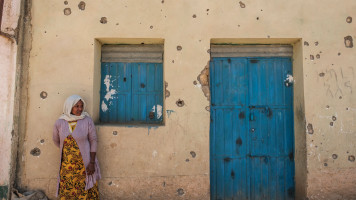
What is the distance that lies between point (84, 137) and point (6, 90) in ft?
3.94

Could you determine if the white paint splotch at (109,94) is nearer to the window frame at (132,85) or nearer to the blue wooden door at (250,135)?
the window frame at (132,85)

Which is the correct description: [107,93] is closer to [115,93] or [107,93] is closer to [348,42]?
[115,93]

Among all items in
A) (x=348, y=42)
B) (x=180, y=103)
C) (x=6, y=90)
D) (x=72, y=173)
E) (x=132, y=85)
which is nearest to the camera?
(x=72, y=173)

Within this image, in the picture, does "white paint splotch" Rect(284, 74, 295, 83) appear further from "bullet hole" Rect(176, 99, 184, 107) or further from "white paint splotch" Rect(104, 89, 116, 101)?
"white paint splotch" Rect(104, 89, 116, 101)

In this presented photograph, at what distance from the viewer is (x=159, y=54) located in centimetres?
407

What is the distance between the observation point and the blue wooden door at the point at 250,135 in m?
4.07

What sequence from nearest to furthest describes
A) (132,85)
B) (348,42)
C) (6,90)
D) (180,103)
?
(6,90) → (180,103) → (348,42) → (132,85)

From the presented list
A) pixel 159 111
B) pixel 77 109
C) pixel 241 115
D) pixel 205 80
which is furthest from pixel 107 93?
pixel 241 115

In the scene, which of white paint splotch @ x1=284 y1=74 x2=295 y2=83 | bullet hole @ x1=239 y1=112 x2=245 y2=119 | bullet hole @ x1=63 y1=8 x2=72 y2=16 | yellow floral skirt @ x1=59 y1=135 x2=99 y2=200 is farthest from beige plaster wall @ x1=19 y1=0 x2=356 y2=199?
bullet hole @ x1=239 y1=112 x2=245 y2=119

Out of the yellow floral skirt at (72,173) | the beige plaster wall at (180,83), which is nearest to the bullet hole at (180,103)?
the beige plaster wall at (180,83)

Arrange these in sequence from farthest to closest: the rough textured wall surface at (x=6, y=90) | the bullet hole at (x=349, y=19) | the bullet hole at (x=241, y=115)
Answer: the bullet hole at (x=241, y=115) → the bullet hole at (x=349, y=19) → the rough textured wall surface at (x=6, y=90)

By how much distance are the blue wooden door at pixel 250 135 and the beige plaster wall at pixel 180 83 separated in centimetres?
23

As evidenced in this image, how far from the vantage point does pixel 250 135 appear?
409 cm

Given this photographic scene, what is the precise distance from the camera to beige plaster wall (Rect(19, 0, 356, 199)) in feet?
12.3
